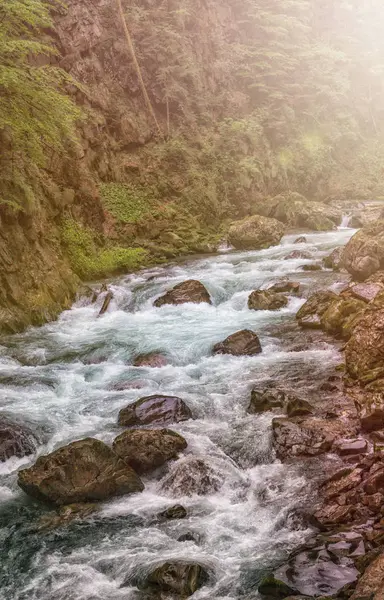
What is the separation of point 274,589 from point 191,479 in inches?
87.9

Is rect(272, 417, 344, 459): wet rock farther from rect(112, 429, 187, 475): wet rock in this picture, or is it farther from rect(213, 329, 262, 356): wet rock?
rect(213, 329, 262, 356): wet rock

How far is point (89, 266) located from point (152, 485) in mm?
12366

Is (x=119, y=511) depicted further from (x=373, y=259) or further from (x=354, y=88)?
(x=354, y=88)

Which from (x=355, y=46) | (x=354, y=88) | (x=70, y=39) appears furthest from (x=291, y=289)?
(x=355, y=46)

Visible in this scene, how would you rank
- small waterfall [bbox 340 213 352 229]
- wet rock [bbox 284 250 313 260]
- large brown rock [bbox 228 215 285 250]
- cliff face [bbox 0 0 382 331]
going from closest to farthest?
1. cliff face [bbox 0 0 382 331]
2. wet rock [bbox 284 250 313 260]
3. large brown rock [bbox 228 215 285 250]
4. small waterfall [bbox 340 213 352 229]

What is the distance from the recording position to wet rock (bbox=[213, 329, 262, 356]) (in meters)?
11.5

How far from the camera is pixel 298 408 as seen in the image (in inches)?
337

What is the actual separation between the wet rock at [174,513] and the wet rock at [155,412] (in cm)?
212

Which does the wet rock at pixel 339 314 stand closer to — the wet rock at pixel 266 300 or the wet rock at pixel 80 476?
the wet rock at pixel 266 300

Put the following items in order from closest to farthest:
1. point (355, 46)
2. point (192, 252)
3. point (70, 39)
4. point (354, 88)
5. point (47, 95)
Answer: point (47, 95) < point (192, 252) < point (70, 39) < point (354, 88) < point (355, 46)

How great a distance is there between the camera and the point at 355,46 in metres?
42.1

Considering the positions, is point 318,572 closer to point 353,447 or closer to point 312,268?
point 353,447

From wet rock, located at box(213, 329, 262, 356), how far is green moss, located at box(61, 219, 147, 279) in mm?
8103

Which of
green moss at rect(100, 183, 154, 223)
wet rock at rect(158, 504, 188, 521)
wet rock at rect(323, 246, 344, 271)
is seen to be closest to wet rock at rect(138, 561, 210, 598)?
wet rock at rect(158, 504, 188, 521)
